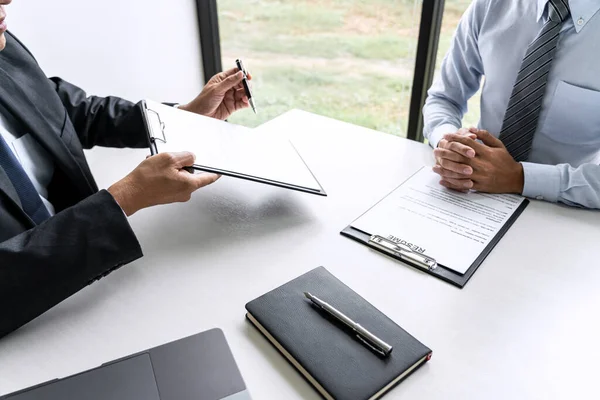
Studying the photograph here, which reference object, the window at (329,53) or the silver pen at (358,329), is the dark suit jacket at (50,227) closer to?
the silver pen at (358,329)

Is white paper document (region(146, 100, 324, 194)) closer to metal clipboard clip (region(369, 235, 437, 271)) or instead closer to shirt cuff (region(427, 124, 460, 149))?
metal clipboard clip (region(369, 235, 437, 271))

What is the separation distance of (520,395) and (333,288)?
293 mm

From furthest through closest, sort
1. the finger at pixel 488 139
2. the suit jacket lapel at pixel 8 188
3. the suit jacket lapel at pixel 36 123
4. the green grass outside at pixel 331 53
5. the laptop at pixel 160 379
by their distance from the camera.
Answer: the green grass outside at pixel 331 53
the finger at pixel 488 139
the suit jacket lapel at pixel 36 123
the suit jacket lapel at pixel 8 188
the laptop at pixel 160 379

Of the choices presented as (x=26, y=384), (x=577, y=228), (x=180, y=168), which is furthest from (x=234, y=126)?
(x=577, y=228)

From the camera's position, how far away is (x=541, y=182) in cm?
93

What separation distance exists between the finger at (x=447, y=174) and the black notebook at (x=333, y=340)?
0.42m

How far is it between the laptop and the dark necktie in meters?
0.41

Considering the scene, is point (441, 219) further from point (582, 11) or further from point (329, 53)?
point (329, 53)

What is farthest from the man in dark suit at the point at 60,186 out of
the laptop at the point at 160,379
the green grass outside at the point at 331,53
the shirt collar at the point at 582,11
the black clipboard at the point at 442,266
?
the green grass outside at the point at 331,53

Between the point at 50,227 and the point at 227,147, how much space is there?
0.35 meters

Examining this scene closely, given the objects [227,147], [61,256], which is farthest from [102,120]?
[61,256]

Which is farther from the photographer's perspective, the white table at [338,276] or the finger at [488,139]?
the finger at [488,139]

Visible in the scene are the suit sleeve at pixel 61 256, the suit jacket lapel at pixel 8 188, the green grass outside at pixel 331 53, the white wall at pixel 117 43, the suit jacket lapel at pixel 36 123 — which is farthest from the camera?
the green grass outside at pixel 331 53

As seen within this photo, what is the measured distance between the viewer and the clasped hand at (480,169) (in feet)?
3.13
